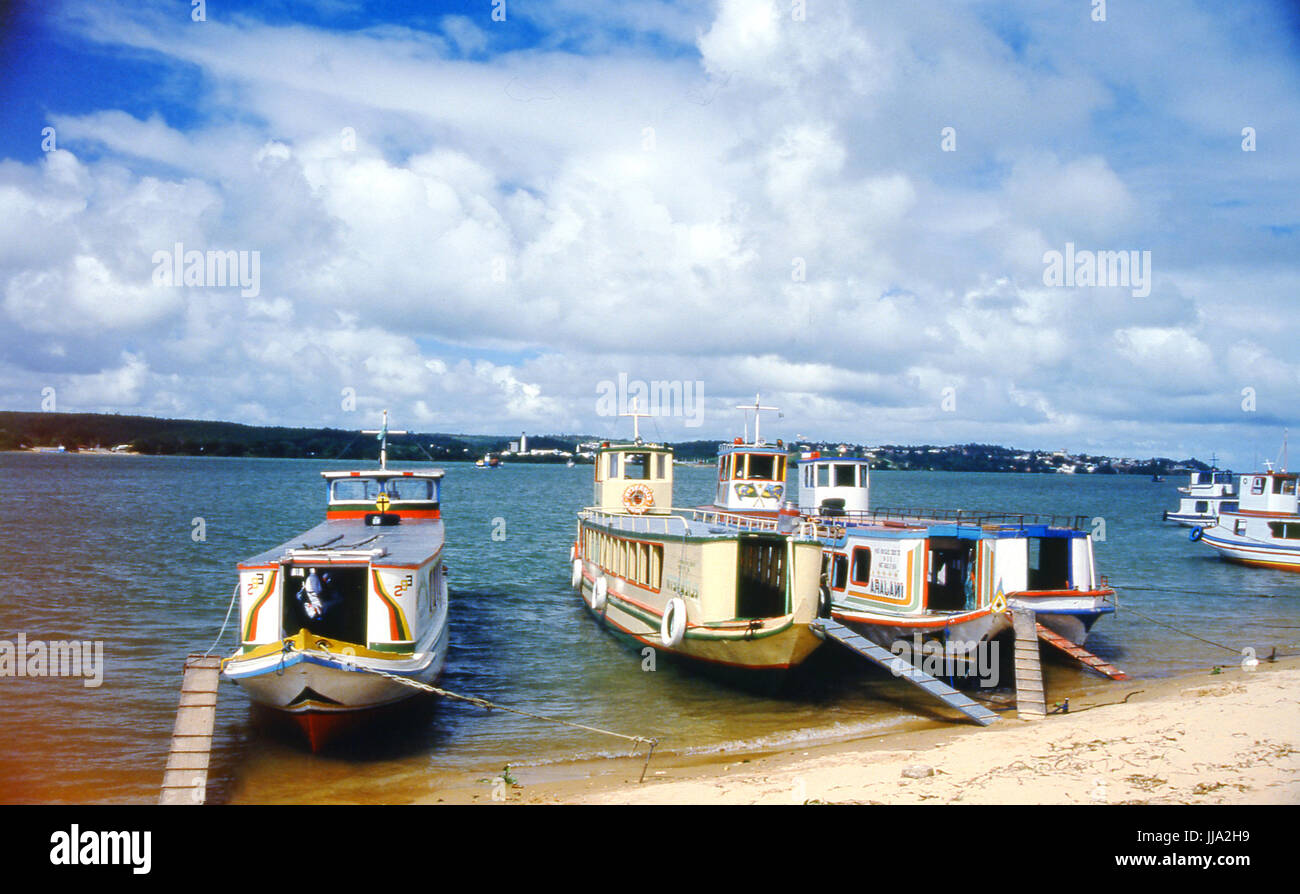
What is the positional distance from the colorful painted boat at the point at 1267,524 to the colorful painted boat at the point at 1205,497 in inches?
969

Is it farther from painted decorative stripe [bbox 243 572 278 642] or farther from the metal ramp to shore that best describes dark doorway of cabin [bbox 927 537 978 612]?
painted decorative stripe [bbox 243 572 278 642]

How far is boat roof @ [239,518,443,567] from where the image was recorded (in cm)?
1644

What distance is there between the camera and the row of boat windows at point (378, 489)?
27.5 metres

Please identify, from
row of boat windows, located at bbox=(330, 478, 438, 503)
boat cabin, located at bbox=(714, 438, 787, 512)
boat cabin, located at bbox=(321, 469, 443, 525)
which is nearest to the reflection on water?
boat cabin, located at bbox=(321, 469, 443, 525)

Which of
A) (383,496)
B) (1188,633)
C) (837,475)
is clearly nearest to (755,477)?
(837,475)

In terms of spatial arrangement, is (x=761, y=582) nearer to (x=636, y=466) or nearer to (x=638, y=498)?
(x=638, y=498)

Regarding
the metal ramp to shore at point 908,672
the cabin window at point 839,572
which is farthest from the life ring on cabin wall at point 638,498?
the metal ramp to shore at point 908,672

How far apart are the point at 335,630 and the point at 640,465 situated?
14236 millimetres

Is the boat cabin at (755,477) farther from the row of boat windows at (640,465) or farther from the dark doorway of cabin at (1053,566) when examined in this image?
the dark doorway of cabin at (1053,566)

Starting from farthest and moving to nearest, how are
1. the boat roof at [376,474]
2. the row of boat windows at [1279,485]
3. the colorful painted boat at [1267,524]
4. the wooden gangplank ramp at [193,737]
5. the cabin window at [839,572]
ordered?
the colorful painted boat at [1267,524] < the row of boat windows at [1279,485] < the boat roof at [376,474] < the cabin window at [839,572] < the wooden gangplank ramp at [193,737]

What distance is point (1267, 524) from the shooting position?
49.0m

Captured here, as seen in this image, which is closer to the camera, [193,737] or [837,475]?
[193,737]
